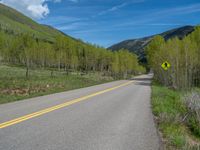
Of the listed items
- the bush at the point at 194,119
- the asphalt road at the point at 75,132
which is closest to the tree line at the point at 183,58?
the bush at the point at 194,119

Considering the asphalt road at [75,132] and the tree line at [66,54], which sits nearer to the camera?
the asphalt road at [75,132]

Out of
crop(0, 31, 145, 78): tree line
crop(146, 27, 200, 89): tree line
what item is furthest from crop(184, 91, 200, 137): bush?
crop(0, 31, 145, 78): tree line

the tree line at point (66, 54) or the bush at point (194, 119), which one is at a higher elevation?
the tree line at point (66, 54)

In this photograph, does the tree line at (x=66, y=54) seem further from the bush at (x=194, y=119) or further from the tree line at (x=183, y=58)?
the bush at (x=194, y=119)

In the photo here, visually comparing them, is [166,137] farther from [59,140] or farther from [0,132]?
[0,132]

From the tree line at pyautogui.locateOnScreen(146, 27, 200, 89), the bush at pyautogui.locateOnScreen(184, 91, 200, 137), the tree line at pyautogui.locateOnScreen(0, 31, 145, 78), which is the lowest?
the bush at pyautogui.locateOnScreen(184, 91, 200, 137)

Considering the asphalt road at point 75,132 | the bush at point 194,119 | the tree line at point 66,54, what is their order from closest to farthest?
the asphalt road at point 75,132
the bush at point 194,119
the tree line at point 66,54

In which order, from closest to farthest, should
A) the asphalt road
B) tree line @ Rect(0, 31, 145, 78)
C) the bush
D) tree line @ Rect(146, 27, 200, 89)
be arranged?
the asphalt road → the bush → tree line @ Rect(146, 27, 200, 89) → tree line @ Rect(0, 31, 145, 78)

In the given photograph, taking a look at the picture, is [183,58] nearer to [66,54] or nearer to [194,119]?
[194,119]

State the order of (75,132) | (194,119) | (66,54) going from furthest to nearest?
1. (66,54)
2. (194,119)
3. (75,132)

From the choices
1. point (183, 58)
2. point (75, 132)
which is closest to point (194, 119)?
point (75, 132)

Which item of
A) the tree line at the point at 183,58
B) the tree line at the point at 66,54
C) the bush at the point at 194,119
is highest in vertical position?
the tree line at the point at 66,54

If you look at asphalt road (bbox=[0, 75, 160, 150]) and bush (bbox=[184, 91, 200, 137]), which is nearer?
asphalt road (bbox=[0, 75, 160, 150])

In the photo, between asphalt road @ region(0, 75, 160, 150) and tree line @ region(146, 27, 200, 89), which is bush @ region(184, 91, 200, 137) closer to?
asphalt road @ region(0, 75, 160, 150)
